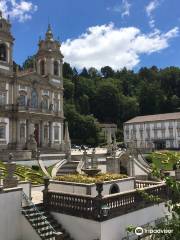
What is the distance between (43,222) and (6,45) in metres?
32.5

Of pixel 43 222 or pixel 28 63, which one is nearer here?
pixel 43 222

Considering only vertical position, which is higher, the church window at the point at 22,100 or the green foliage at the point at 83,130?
the church window at the point at 22,100

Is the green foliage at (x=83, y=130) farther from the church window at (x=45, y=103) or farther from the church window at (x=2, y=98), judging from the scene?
the church window at (x=2, y=98)

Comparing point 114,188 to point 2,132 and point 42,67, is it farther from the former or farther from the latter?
point 42,67

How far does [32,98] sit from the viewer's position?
4409cm

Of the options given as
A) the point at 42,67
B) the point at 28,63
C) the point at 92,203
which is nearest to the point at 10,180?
the point at 92,203

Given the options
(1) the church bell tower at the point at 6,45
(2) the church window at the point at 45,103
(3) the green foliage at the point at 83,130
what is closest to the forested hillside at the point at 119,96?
(3) the green foliage at the point at 83,130

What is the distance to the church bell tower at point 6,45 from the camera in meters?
40.6

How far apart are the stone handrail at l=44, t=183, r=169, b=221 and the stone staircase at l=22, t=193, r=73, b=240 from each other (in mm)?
382

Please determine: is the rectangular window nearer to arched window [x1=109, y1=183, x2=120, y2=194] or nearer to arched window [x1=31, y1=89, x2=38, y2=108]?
arched window [x1=31, y1=89, x2=38, y2=108]

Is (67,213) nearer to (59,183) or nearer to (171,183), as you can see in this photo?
(59,183)

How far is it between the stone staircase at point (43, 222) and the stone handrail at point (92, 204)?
382mm

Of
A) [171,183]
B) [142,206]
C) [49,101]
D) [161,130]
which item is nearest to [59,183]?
[142,206]

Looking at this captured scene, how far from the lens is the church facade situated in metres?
40.6
